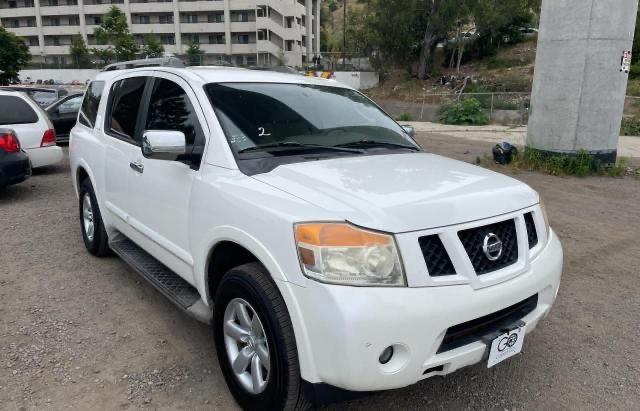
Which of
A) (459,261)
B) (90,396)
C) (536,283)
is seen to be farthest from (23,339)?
(536,283)

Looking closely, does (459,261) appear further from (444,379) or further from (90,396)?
(90,396)

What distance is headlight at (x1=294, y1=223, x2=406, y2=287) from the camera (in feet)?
6.93

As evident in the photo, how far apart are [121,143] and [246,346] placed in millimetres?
2203

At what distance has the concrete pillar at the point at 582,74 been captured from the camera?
28.2ft

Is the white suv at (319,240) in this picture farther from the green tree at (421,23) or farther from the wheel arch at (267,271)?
the green tree at (421,23)

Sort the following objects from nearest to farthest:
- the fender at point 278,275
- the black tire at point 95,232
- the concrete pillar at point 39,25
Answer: the fender at point 278,275, the black tire at point 95,232, the concrete pillar at point 39,25

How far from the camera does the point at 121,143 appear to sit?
13.1 feet

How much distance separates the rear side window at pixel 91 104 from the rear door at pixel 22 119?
13.2 ft

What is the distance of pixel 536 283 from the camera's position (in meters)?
2.52

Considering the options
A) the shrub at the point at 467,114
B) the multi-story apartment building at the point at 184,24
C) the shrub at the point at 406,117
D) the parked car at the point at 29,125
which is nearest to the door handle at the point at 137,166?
the parked car at the point at 29,125

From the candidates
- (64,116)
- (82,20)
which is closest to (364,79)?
(64,116)

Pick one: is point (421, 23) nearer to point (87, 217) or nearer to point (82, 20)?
point (87, 217)

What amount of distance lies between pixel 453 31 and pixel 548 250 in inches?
1502

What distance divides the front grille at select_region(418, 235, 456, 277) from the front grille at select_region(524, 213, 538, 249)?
2.37ft
